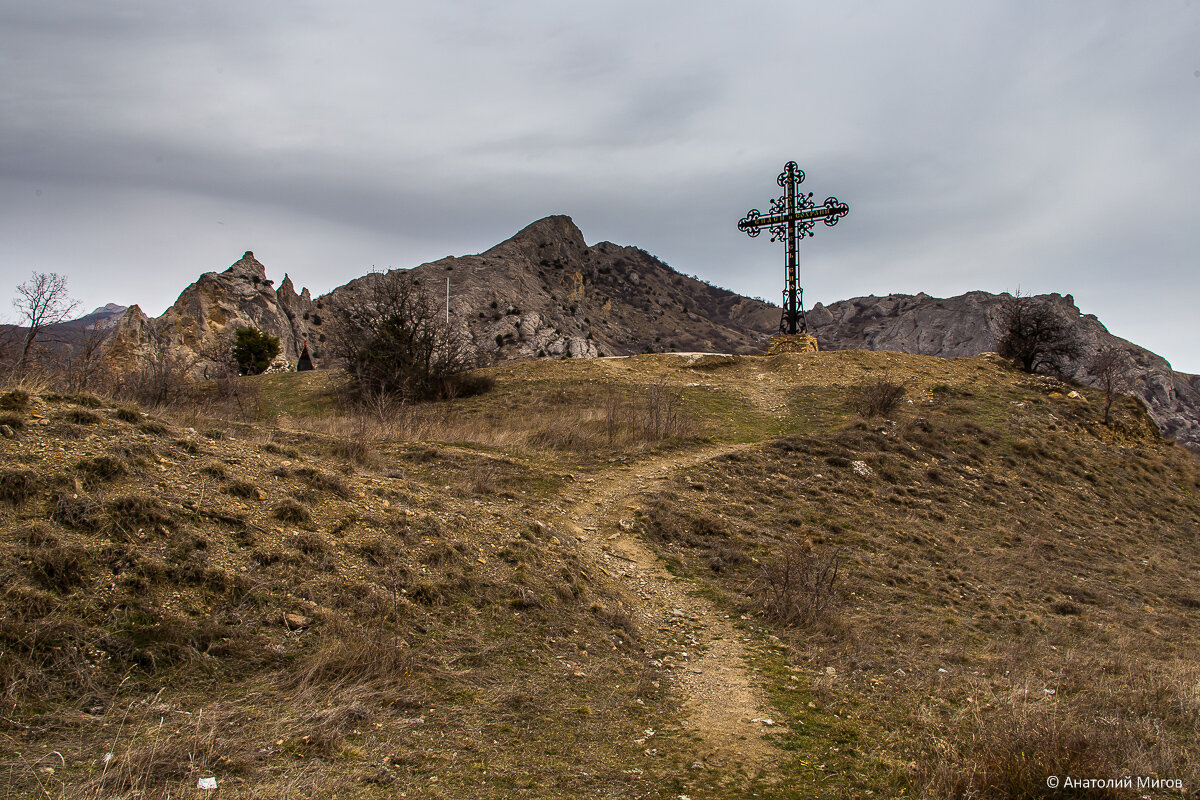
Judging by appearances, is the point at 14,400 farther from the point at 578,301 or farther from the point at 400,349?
the point at 578,301

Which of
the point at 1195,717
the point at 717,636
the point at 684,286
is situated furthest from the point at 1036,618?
the point at 684,286

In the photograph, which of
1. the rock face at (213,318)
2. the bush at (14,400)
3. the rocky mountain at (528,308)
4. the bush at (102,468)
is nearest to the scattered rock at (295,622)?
the bush at (102,468)

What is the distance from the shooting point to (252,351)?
3206 centimetres

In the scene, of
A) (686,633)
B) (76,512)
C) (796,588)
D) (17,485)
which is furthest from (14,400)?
(796,588)

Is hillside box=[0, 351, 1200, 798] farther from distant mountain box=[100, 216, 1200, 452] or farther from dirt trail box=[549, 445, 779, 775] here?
distant mountain box=[100, 216, 1200, 452]

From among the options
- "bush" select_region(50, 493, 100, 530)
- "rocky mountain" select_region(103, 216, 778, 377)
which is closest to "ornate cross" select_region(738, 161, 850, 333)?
"rocky mountain" select_region(103, 216, 778, 377)

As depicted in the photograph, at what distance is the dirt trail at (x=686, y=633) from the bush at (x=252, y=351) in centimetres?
2770

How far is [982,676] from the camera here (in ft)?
16.6

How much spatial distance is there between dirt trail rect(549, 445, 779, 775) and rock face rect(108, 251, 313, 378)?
96.6 ft

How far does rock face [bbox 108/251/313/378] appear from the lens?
3644 cm

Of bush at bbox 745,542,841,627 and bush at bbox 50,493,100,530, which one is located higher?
bush at bbox 50,493,100,530

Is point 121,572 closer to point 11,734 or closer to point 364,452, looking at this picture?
point 11,734

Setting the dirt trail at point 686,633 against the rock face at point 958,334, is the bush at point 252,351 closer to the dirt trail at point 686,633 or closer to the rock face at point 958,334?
the dirt trail at point 686,633

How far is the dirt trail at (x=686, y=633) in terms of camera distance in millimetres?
3877
